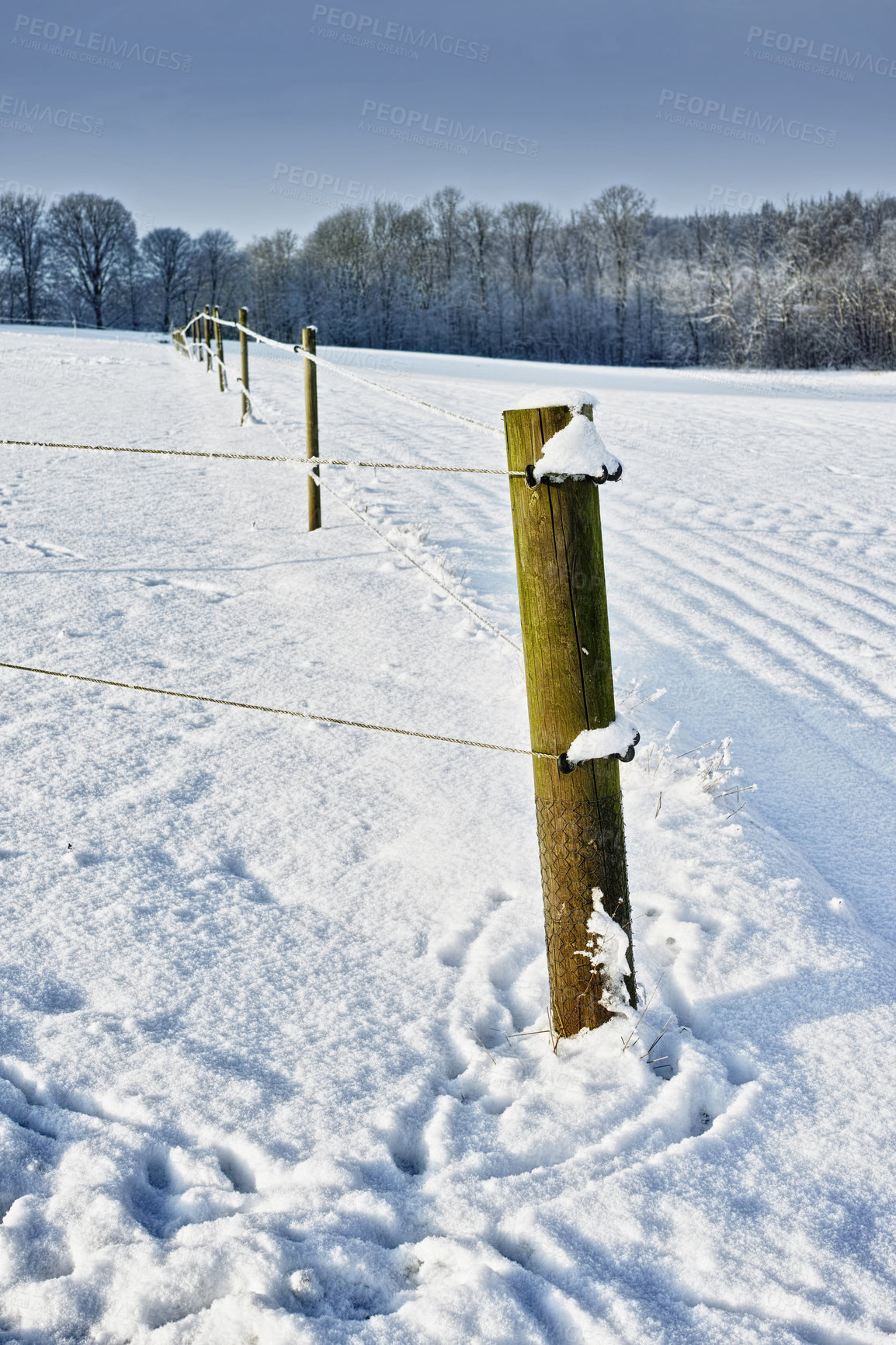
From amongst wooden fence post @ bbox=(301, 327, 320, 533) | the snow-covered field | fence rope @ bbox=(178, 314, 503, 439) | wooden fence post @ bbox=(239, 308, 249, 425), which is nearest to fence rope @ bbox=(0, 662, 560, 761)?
the snow-covered field

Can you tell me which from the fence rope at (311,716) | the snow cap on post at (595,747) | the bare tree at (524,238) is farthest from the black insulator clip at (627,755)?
the bare tree at (524,238)

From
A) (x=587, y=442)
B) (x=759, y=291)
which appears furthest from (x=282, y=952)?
(x=759, y=291)

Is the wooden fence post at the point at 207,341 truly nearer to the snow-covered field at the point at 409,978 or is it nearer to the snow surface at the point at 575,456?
the snow-covered field at the point at 409,978

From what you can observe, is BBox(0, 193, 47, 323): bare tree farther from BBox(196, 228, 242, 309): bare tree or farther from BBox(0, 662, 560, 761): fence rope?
BBox(0, 662, 560, 761): fence rope

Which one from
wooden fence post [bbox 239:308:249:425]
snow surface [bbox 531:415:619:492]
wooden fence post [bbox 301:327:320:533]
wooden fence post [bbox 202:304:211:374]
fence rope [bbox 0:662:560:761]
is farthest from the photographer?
wooden fence post [bbox 202:304:211:374]

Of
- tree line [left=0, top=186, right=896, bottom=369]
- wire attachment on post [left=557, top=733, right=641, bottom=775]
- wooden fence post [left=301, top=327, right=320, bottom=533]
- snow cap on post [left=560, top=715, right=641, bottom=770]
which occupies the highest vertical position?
tree line [left=0, top=186, right=896, bottom=369]

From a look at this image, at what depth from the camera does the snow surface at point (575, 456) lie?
5.70 feet

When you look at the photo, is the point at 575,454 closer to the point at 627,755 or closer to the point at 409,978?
the point at 627,755

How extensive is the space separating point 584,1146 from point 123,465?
729 cm

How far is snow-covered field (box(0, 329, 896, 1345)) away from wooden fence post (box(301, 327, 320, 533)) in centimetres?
63

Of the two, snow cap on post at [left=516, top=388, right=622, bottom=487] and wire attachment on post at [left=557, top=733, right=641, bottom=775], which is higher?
snow cap on post at [left=516, top=388, right=622, bottom=487]

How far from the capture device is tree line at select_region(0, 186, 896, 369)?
4134cm

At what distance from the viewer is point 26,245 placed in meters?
54.5

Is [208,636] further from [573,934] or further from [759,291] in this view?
[759,291]
